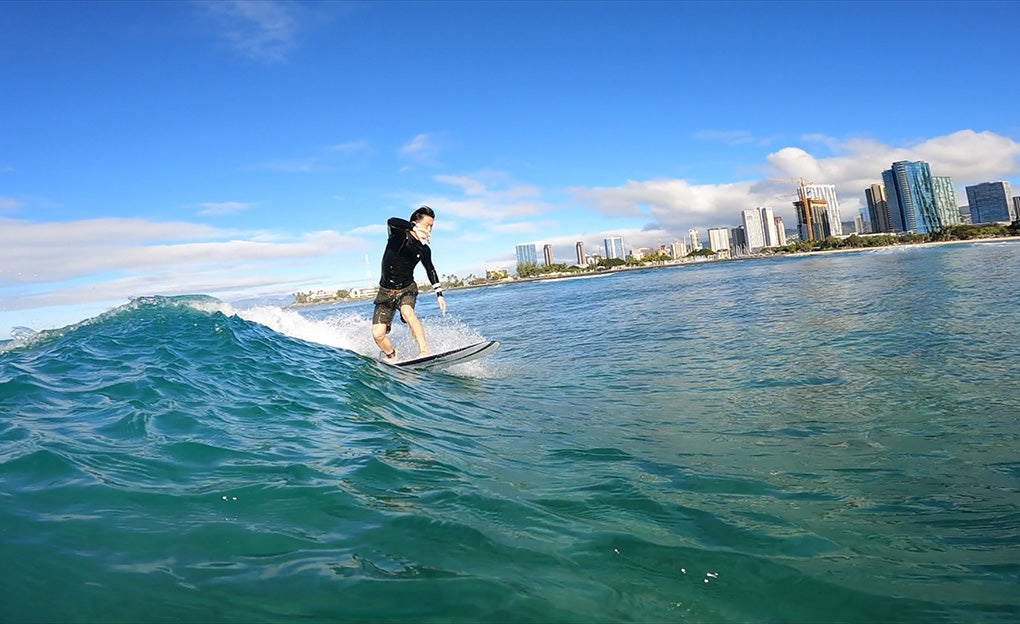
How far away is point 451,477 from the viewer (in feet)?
13.0

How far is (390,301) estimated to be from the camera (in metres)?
10.3

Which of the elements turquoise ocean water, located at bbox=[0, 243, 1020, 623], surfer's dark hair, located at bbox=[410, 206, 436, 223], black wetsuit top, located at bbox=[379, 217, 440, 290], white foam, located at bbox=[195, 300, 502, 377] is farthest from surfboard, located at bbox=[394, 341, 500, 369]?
surfer's dark hair, located at bbox=[410, 206, 436, 223]

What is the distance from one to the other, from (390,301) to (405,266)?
74 centimetres

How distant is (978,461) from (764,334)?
8162 mm

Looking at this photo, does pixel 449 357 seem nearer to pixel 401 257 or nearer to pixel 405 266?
pixel 405 266

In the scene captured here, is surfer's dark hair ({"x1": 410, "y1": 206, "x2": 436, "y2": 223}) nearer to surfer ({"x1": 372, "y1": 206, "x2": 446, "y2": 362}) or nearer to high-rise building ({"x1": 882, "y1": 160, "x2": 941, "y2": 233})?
surfer ({"x1": 372, "y1": 206, "x2": 446, "y2": 362})

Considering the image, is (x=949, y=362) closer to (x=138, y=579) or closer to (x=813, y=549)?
(x=813, y=549)

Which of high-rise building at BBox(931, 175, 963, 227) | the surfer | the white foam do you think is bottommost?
the white foam

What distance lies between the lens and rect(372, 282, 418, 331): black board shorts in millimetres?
10227

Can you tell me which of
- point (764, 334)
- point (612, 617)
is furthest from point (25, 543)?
point (764, 334)

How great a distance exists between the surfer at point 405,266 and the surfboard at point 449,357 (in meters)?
0.27

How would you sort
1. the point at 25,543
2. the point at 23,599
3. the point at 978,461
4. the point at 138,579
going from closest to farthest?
the point at 23,599 → the point at 138,579 → the point at 25,543 → the point at 978,461

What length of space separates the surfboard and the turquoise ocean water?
75.3 inches

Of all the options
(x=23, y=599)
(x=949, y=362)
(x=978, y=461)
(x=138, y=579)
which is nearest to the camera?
(x=23, y=599)
